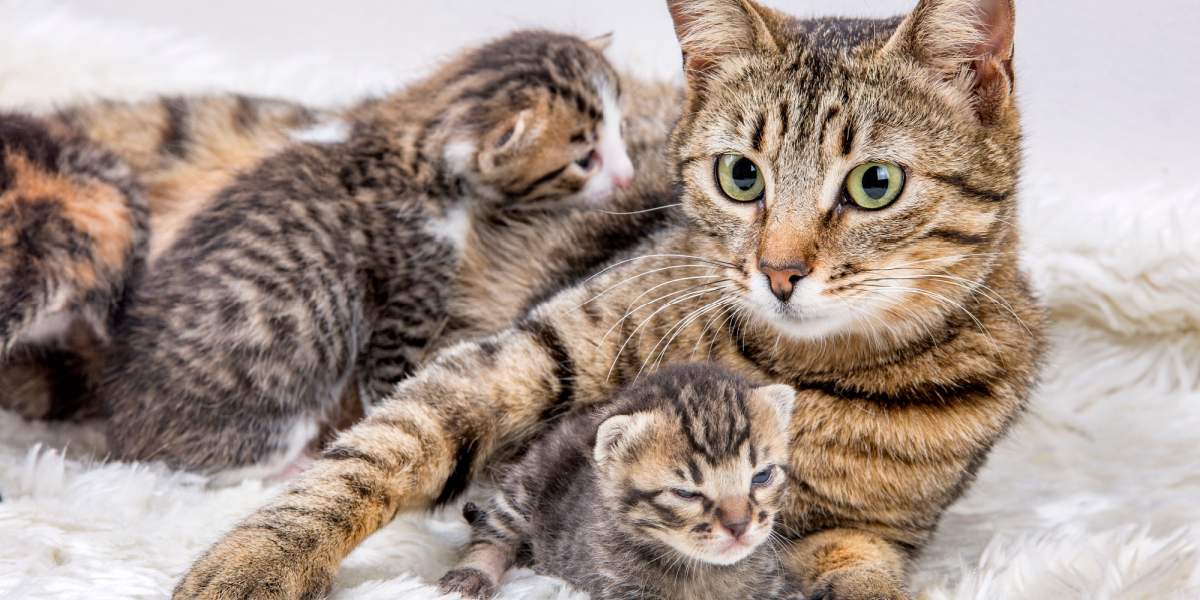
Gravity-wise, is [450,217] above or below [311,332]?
above

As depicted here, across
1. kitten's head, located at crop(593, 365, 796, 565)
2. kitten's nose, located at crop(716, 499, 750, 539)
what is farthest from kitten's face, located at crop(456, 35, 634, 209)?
kitten's nose, located at crop(716, 499, 750, 539)

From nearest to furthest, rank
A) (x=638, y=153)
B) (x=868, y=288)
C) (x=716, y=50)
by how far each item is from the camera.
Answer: (x=868, y=288)
(x=716, y=50)
(x=638, y=153)

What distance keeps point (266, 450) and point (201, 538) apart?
0.28m

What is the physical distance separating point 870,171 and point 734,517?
15.3 inches

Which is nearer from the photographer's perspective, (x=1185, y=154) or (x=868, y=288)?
(x=868, y=288)

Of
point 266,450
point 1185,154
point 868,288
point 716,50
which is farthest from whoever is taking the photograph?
point 1185,154

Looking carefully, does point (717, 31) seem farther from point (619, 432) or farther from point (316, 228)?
point (316, 228)

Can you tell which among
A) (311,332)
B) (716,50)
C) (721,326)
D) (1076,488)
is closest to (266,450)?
(311,332)

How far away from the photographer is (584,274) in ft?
5.86

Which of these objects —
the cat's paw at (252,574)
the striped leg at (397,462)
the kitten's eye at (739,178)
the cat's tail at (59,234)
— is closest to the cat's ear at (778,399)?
the kitten's eye at (739,178)

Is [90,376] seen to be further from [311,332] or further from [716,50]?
[716,50]

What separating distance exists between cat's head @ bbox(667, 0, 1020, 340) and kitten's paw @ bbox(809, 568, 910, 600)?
0.87 ft

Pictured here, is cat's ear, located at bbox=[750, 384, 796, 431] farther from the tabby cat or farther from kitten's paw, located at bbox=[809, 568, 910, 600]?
the tabby cat

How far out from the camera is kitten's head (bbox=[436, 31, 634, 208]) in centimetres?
191
